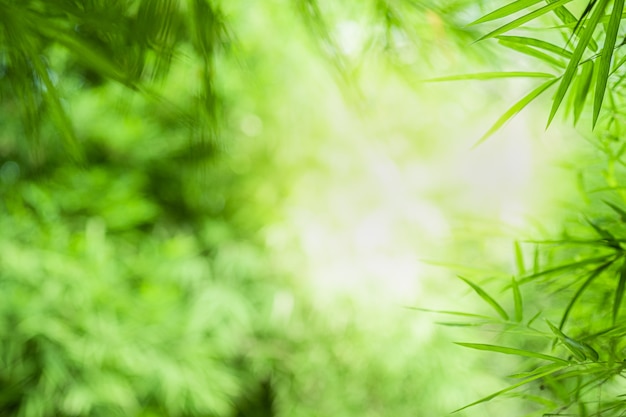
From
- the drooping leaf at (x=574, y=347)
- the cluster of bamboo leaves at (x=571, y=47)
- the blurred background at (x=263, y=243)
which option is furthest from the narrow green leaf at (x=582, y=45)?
the blurred background at (x=263, y=243)

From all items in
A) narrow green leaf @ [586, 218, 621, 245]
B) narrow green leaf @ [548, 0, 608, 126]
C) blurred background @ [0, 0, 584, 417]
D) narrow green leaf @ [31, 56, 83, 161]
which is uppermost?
narrow green leaf @ [548, 0, 608, 126]

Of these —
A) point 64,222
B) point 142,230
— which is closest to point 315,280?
point 142,230

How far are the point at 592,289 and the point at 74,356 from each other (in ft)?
4.04

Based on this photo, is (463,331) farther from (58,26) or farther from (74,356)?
Result: (58,26)

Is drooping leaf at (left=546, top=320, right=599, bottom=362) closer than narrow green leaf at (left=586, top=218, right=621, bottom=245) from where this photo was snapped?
Yes

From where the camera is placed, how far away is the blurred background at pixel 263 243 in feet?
4.95

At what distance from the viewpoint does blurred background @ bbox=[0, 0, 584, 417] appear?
1.51m

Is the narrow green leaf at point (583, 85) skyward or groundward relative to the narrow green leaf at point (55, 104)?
skyward

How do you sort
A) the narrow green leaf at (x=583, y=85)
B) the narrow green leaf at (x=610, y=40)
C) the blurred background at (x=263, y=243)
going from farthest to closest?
the blurred background at (x=263, y=243)
the narrow green leaf at (x=583, y=85)
the narrow green leaf at (x=610, y=40)

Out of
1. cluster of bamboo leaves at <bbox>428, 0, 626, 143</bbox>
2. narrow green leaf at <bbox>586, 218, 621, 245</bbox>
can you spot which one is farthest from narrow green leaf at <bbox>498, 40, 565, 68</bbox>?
narrow green leaf at <bbox>586, 218, 621, 245</bbox>

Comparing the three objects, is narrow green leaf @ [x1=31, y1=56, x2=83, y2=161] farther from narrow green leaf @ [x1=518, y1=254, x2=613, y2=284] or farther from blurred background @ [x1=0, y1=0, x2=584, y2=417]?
blurred background @ [x1=0, y1=0, x2=584, y2=417]

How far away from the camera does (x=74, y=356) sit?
148cm

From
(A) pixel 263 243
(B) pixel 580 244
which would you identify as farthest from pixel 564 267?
(A) pixel 263 243

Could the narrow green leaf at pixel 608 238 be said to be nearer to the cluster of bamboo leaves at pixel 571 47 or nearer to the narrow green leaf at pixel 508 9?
the cluster of bamboo leaves at pixel 571 47
